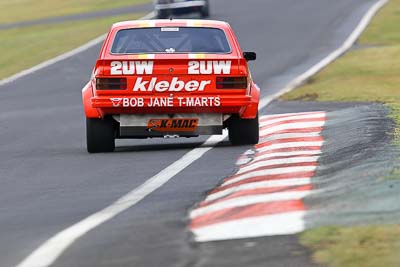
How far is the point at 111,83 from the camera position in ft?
48.4

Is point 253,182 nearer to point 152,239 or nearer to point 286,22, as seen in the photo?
point 152,239

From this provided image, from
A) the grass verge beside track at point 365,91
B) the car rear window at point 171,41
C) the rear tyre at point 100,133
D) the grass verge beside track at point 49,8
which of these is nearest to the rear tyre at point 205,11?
the grass verge beside track at point 365,91

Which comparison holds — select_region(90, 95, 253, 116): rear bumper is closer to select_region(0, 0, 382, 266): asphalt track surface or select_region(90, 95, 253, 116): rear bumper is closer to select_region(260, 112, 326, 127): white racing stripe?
select_region(0, 0, 382, 266): asphalt track surface

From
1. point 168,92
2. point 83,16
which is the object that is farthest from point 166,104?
point 83,16

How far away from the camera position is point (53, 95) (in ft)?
87.7

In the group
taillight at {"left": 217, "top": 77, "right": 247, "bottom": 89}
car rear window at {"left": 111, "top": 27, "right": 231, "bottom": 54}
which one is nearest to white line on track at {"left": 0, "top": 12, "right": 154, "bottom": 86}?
car rear window at {"left": 111, "top": 27, "right": 231, "bottom": 54}

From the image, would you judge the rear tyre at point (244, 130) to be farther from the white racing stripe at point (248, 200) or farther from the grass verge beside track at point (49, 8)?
the grass verge beside track at point (49, 8)

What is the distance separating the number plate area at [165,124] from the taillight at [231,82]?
379 millimetres

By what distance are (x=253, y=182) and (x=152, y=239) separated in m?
2.70

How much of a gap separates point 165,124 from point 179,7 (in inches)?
1259

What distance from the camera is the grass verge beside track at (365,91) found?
23.5 feet

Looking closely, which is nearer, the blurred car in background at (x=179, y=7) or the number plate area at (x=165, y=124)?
the number plate area at (x=165, y=124)

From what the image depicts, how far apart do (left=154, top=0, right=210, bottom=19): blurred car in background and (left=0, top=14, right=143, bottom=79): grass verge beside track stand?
107cm

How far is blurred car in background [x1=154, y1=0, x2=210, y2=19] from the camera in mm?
45875
